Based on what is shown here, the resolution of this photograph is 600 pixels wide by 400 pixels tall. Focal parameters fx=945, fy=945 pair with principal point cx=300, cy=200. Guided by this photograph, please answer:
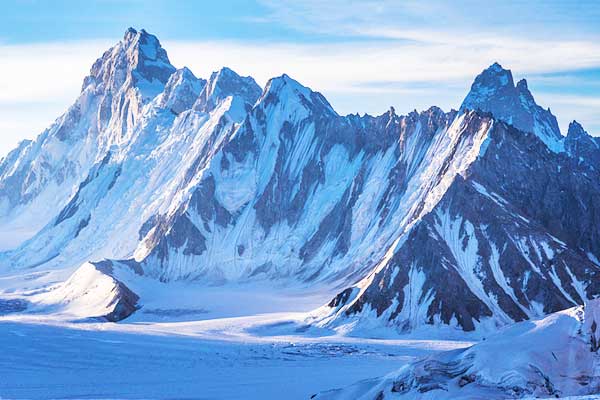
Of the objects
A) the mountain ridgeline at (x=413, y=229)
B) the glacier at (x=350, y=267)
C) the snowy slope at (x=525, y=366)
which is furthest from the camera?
the mountain ridgeline at (x=413, y=229)

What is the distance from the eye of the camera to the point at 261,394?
6912 cm

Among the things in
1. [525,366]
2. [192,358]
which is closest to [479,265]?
[192,358]

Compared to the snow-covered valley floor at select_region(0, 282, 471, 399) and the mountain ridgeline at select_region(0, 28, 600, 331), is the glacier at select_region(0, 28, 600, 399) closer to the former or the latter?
the mountain ridgeline at select_region(0, 28, 600, 331)

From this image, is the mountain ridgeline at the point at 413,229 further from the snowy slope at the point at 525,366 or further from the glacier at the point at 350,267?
the snowy slope at the point at 525,366

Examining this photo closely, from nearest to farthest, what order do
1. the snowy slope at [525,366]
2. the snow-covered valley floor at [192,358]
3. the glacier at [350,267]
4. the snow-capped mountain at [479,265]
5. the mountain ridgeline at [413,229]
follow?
1. the snowy slope at [525,366]
2. the snow-covered valley floor at [192,358]
3. the glacier at [350,267]
4. the snow-capped mountain at [479,265]
5. the mountain ridgeline at [413,229]

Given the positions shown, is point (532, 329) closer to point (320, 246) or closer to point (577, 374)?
point (577, 374)

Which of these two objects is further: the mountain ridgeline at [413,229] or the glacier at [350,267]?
the mountain ridgeline at [413,229]

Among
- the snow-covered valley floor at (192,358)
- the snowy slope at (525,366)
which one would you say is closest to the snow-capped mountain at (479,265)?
the snow-covered valley floor at (192,358)

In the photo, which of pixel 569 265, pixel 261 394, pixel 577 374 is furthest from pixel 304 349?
pixel 577 374

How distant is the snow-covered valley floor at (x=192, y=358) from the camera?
237 ft

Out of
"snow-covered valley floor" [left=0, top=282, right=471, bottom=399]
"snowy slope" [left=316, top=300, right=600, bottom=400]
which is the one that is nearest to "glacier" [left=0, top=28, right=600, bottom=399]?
"snow-covered valley floor" [left=0, top=282, right=471, bottom=399]

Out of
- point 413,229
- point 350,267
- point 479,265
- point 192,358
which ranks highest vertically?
point 413,229

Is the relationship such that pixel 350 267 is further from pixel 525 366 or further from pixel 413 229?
pixel 525 366

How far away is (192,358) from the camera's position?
93.7 m
